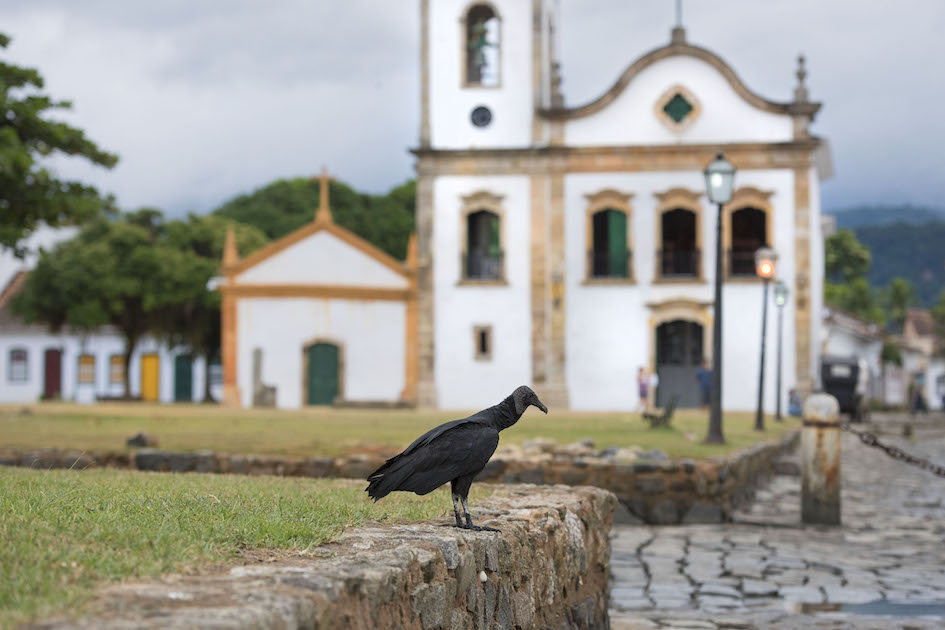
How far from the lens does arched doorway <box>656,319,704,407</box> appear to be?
3012cm

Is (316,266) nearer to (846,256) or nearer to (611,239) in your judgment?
(611,239)

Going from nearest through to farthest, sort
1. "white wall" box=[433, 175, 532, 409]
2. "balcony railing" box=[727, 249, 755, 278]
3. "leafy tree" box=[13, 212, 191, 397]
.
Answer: "balcony railing" box=[727, 249, 755, 278] < "white wall" box=[433, 175, 532, 409] < "leafy tree" box=[13, 212, 191, 397]

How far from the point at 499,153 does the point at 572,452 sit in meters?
19.0

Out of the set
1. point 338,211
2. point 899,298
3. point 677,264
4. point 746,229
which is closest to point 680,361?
point 677,264

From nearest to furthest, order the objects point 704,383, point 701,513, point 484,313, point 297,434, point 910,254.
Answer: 1. point 701,513
2. point 297,434
3. point 704,383
4. point 484,313
5. point 910,254

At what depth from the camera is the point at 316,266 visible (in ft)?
98.2

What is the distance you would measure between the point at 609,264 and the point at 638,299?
1210mm

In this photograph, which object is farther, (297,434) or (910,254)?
(910,254)

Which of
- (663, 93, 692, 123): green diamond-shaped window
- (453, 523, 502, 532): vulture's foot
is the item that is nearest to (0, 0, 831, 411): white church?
(663, 93, 692, 123): green diamond-shaped window

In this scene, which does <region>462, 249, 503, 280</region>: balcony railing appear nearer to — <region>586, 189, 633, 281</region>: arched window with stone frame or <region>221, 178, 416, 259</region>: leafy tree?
<region>586, 189, 633, 281</region>: arched window with stone frame

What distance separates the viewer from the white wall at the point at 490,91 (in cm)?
2977

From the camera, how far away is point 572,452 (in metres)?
11.5

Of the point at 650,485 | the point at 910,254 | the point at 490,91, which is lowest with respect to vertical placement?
the point at 650,485

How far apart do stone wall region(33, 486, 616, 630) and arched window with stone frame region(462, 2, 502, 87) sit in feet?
81.7
